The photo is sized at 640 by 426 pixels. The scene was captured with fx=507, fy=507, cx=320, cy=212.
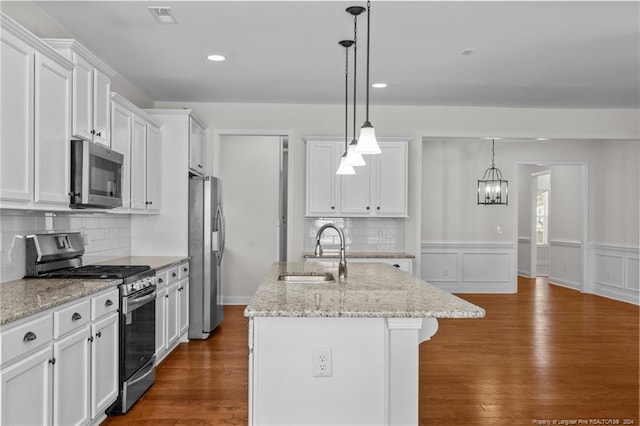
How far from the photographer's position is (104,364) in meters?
3.01

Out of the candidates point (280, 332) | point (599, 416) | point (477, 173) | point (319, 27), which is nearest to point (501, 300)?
point (477, 173)

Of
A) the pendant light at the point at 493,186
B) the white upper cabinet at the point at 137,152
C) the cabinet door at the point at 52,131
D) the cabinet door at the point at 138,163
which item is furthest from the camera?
the pendant light at the point at 493,186

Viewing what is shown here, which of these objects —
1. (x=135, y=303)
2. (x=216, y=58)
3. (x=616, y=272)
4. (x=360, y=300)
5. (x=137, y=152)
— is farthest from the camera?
(x=616, y=272)

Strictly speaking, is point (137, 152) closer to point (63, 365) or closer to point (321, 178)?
point (321, 178)

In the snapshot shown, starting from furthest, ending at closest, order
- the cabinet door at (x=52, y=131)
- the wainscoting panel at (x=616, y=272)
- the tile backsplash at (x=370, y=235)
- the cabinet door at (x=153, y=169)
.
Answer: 1. the wainscoting panel at (x=616, y=272)
2. the tile backsplash at (x=370, y=235)
3. the cabinet door at (x=153, y=169)
4. the cabinet door at (x=52, y=131)

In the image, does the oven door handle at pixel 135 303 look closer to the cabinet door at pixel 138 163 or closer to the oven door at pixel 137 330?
the oven door at pixel 137 330

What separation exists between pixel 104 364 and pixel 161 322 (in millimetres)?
1212

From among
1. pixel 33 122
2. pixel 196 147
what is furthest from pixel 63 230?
pixel 196 147

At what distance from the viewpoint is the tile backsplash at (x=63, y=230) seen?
9.96 feet

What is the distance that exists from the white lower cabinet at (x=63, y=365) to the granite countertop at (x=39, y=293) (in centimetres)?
5

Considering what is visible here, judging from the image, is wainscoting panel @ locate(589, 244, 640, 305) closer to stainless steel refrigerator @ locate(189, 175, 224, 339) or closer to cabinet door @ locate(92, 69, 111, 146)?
stainless steel refrigerator @ locate(189, 175, 224, 339)

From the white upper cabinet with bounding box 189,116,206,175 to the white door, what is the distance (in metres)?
1.29

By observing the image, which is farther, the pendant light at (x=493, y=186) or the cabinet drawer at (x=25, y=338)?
the pendant light at (x=493, y=186)

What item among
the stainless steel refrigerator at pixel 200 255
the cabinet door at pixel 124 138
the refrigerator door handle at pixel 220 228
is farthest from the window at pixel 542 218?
the cabinet door at pixel 124 138
